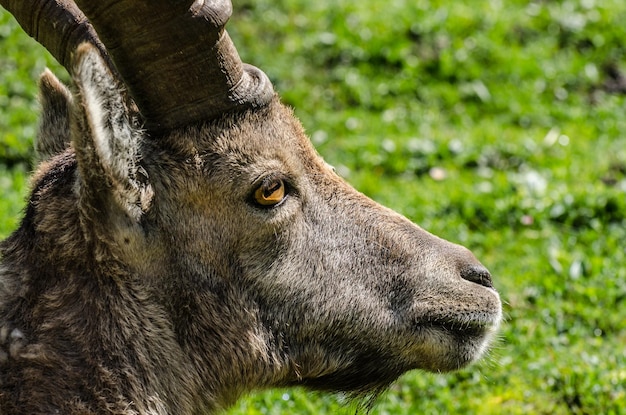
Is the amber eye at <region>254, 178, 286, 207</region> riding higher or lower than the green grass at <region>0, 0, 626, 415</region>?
higher

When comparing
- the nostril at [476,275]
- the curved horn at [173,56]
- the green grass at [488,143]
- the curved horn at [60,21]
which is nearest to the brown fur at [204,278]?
the nostril at [476,275]

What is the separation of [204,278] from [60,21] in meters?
1.29

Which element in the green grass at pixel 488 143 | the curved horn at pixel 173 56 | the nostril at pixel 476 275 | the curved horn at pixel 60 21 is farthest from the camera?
the green grass at pixel 488 143

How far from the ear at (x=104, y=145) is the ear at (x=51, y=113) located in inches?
32.4

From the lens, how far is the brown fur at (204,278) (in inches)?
156

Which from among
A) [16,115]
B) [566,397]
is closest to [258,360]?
[566,397]

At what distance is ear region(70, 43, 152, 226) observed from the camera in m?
3.73

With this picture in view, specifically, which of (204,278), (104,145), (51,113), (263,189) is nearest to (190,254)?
(204,278)

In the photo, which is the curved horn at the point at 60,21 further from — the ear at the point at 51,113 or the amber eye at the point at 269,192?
the amber eye at the point at 269,192

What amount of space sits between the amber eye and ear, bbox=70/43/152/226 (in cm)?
48

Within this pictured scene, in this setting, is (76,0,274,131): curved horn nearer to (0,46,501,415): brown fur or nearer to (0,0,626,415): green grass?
(0,46,501,415): brown fur

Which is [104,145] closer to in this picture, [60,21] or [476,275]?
[60,21]

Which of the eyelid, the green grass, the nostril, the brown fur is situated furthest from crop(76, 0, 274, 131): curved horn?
the green grass

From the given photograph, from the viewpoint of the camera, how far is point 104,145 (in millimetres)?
3855
